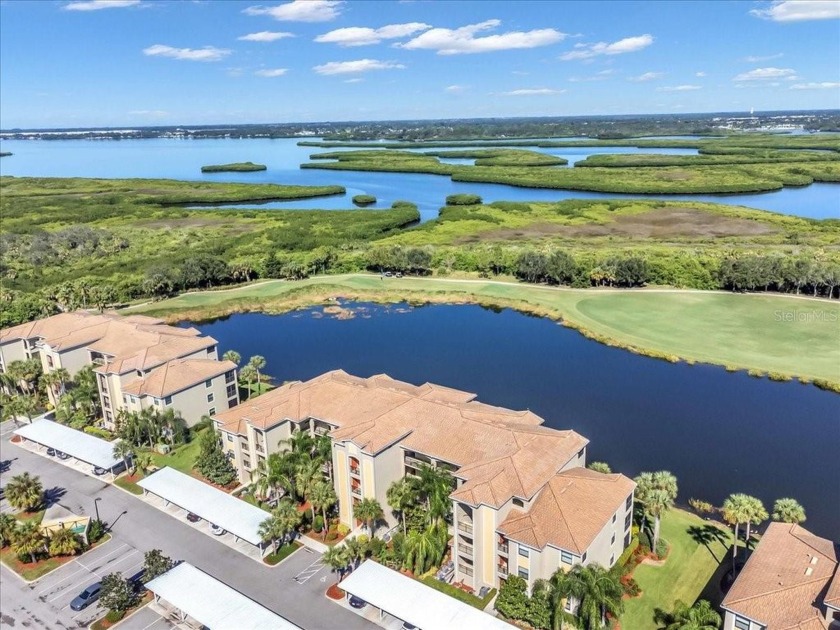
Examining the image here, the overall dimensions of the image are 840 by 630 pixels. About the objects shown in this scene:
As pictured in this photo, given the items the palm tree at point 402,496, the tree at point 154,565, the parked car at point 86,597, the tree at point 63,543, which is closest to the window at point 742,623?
the palm tree at point 402,496

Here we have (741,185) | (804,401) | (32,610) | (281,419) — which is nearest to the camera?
(32,610)

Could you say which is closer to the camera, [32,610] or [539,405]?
[32,610]

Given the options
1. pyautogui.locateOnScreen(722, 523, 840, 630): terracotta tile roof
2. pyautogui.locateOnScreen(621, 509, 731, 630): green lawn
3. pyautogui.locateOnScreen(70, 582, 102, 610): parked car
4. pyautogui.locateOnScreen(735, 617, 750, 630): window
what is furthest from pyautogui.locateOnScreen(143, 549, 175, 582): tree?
pyautogui.locateOnScreen(735, 617, 750, 630): window

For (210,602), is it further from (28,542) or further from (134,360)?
(134,360)

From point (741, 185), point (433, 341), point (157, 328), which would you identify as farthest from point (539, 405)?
point (741, 185)

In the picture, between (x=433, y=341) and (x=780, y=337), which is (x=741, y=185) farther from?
(x=433, y=341)

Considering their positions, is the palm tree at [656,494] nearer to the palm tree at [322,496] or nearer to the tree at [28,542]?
the palm tree at [322,496]
